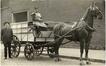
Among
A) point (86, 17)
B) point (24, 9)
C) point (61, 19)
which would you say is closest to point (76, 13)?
point (61, 19)

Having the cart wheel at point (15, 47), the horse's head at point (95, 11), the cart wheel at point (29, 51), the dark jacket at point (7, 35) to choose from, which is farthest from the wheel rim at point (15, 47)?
the horse's head at point (95, 11)

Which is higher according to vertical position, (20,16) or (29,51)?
(20,16)

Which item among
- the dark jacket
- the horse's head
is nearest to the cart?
the dark jacket

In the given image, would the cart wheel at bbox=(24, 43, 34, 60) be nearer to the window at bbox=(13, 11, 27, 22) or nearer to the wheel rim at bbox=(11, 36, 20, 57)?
the wheel rim at bbox=(11, 36, 20, 57)

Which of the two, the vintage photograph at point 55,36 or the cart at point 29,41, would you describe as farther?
the cart at point 29,41

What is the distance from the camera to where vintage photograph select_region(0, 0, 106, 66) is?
1289 cm

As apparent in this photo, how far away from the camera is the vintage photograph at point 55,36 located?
12.9m

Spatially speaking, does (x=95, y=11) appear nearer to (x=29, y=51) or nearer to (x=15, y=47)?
(x=29, y=51)

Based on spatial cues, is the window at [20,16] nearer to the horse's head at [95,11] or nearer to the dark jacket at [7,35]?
the dark jacket at [7,35]

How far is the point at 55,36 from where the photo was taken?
14.6 meters

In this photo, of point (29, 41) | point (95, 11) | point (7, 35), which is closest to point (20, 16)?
point (7, 35)

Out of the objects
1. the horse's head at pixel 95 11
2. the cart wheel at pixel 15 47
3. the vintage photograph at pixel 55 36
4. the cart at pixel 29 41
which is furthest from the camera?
the cart wheel at pixel 15 47

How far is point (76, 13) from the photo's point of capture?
22.7 meters

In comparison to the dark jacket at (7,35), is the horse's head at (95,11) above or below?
above
